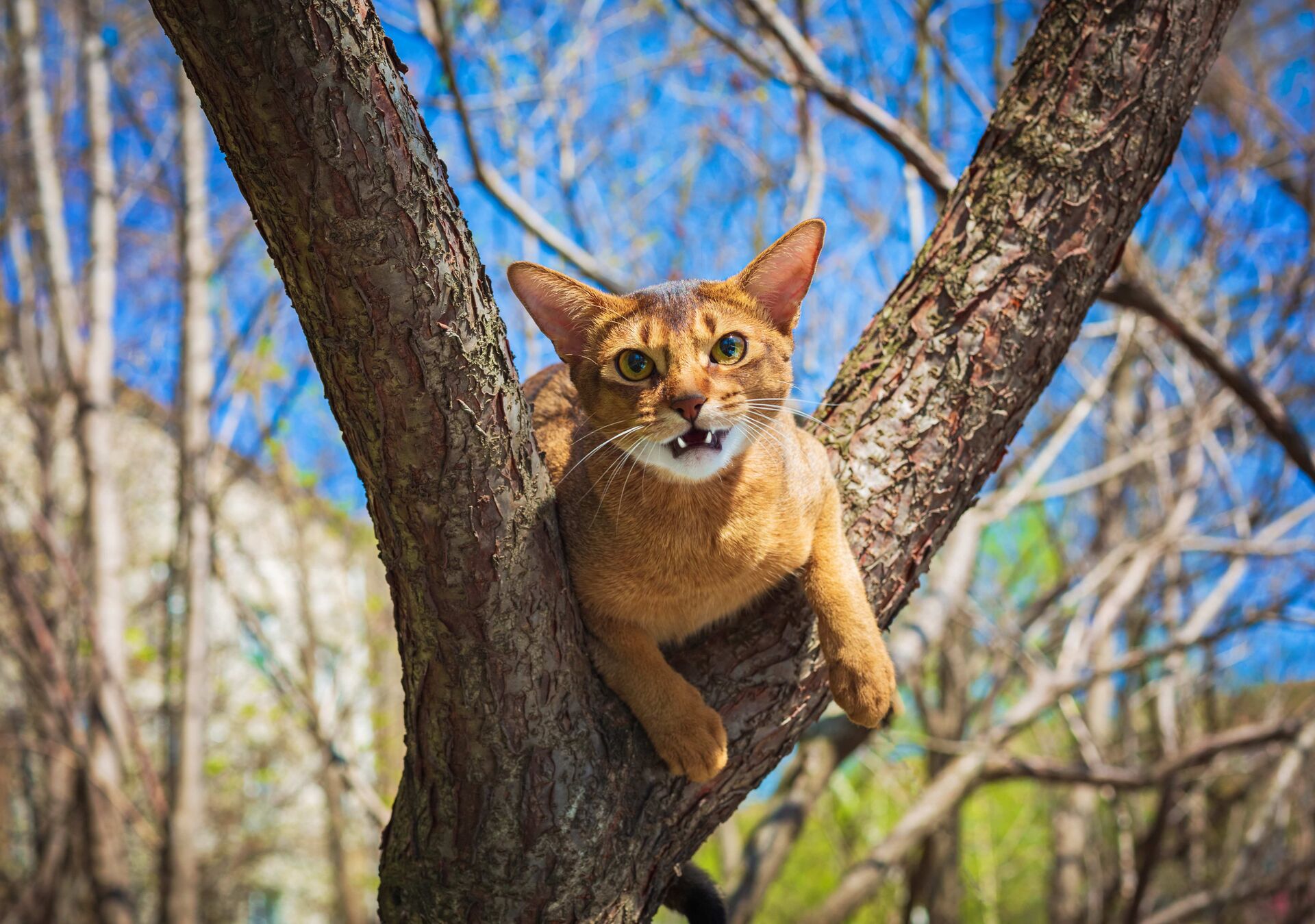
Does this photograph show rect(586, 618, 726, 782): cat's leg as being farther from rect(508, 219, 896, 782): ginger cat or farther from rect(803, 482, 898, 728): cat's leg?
rect(803, 482, 898, 728): cat's leg

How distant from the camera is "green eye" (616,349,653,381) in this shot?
2.12 meters

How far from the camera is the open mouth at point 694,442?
1997mm

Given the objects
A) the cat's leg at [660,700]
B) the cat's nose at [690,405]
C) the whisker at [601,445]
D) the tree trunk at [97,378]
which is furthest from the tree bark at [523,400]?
the tree trunk at [97,378]

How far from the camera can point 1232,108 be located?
6.29m

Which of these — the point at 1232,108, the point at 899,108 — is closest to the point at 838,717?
the point at 899,108

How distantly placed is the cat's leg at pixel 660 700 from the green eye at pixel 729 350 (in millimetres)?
621

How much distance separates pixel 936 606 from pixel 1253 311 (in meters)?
3.26

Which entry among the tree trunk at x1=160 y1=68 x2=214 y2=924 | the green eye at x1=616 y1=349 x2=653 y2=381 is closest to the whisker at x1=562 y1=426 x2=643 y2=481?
the green eye at x1=616 y1=349 x2=653 y2=381

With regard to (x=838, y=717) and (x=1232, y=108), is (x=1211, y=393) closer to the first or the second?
(x=1232, y=108)

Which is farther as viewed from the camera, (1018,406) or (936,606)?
(936,606)

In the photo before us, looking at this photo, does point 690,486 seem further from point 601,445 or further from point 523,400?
point 523,400

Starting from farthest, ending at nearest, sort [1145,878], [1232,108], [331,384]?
[1232,108] → [1145,878] → [331,384]

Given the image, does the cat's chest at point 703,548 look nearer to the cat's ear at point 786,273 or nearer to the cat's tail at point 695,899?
the cat's ear at point 786,273

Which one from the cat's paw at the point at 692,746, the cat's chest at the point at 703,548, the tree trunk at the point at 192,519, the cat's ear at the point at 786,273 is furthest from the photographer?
the tree trunk at the point at 192,519
